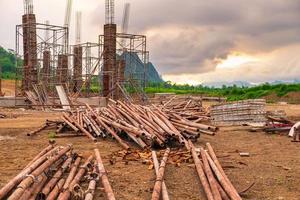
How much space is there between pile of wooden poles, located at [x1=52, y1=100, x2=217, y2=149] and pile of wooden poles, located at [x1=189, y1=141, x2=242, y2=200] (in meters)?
2.12

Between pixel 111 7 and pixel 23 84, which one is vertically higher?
pixel 111 7

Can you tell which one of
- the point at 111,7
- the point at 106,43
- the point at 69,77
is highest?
the point at 111,7

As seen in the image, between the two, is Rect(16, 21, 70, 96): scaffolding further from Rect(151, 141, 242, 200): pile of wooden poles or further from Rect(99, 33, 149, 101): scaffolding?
Rect(151, 141, 242, 200): pile of wooden poles

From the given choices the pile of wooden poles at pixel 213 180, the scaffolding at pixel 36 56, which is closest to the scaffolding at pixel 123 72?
the scaffolding at pixel 36 56

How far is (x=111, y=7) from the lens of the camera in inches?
1264

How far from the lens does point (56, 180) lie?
24.4 ft

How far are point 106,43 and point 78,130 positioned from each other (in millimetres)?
16244

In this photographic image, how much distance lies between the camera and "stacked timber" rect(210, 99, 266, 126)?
1784 centimetres

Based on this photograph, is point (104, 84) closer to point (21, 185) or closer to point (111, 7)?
point (111, 7)

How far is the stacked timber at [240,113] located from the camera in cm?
1784

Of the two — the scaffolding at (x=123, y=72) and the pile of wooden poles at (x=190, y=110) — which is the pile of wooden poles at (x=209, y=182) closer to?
the pile of wooden poles at (x=190, y=110)

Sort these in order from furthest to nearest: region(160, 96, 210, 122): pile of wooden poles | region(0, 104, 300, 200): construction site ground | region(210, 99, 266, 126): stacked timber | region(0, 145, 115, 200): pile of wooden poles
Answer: region(160, 96, 210, 122): pile of wooden poles → region(210, 99, 266, 126): stacked timber → region(0, 104, 300, 200): construction site ground → region(0, 145, 115, 200): pile of wooden poles

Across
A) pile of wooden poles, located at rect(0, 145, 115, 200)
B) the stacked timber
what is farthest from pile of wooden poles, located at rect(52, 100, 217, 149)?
the stacked timber

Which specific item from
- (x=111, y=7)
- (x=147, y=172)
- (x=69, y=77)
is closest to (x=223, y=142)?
(x=147, y=172)
